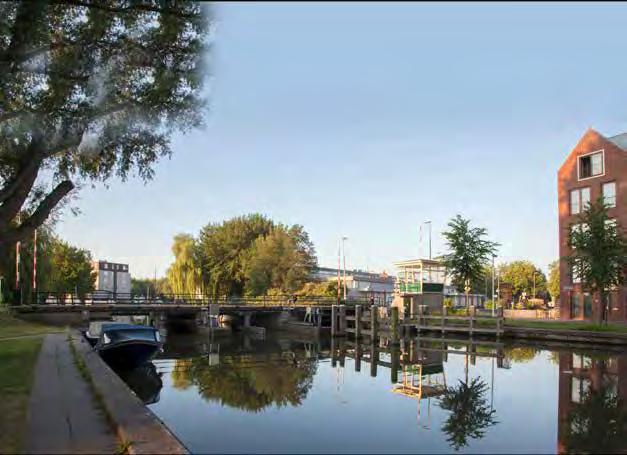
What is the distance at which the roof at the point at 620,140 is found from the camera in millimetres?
51481

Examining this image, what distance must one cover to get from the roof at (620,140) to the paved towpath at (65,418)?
5030 cm

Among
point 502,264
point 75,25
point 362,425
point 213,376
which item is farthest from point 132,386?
point 502,264

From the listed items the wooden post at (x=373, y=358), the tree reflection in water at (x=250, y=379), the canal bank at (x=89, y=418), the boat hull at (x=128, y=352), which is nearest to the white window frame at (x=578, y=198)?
the wooden post at (x=373, y=358)

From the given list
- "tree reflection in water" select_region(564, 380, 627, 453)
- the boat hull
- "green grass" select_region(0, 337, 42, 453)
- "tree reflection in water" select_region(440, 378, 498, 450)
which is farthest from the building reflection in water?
the boat hull

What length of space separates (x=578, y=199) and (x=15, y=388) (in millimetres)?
51823

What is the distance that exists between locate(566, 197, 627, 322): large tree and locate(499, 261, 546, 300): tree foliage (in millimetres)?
74082

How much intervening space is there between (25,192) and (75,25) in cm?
560

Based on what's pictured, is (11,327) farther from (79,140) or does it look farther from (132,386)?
(79,140)

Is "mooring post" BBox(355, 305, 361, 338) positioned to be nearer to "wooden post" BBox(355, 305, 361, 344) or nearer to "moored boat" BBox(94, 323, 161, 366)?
"wooden post" BBox(355, 305, 361, 344)

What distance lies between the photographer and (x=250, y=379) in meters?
24.1

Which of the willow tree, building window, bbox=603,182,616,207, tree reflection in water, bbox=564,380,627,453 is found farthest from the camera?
the willow tree

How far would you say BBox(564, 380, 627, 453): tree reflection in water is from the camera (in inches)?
525

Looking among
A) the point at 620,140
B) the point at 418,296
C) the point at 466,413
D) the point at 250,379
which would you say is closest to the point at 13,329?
the point at 250,379

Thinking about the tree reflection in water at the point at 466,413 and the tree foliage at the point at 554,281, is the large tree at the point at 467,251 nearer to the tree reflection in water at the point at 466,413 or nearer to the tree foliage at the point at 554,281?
the tree reflection in water at the point at 466,413
